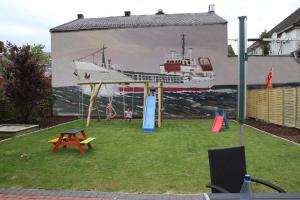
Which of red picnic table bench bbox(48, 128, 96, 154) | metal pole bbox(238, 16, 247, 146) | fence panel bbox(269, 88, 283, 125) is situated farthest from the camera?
fence panel bbox(269, 88, 283, 125)

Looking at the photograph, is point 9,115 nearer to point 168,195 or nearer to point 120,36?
point 120,36

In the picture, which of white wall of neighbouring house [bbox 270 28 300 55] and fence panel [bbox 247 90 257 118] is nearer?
fence panel [bbox 247 90 257 118]

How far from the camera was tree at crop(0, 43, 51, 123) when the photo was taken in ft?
54.1

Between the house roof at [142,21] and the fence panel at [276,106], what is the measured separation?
24.8 feet

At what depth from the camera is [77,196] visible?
18.9 feet

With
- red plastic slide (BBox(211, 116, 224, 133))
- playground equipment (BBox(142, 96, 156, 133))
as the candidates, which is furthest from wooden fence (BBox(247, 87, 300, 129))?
→ playground equipment (BBox(142, 96, 156, 133))

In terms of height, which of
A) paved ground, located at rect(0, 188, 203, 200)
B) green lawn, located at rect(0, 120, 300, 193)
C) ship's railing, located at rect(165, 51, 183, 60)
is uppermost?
ship's railing, located at rect(165, 51, 183, 60)

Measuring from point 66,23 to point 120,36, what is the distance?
509 cm

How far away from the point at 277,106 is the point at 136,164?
11.1 meters

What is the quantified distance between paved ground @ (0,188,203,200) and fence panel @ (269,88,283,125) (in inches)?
483

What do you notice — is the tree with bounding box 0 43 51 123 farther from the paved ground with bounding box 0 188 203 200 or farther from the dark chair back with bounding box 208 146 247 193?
the dark chair back with bounding box 208 146 247 193

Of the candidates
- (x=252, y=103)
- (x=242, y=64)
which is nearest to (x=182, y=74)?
(x=252, y=103)

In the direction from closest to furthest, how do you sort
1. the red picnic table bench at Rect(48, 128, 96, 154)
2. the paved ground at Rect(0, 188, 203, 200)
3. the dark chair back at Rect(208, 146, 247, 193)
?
1. the dark chair back at Rect(208, 146, 247, 193)
2. the paved ground at Rect(0, 188, 203, 200)
3. the red picnic table bench at Rect(48, 128, 96, 154)

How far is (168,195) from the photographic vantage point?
5.83m
